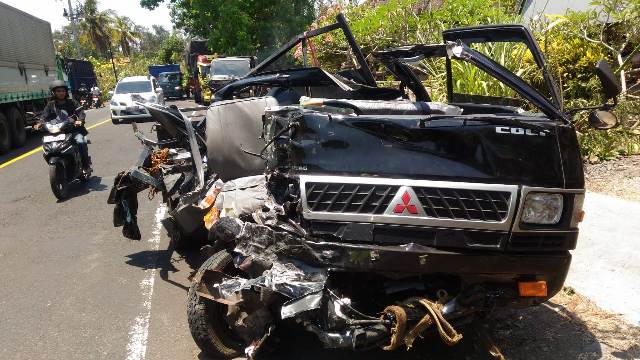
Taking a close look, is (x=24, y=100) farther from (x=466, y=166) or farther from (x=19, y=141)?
(x=466, y=166)

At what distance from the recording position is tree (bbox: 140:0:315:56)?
79.3ft

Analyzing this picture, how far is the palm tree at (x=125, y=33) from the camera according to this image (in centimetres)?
5994

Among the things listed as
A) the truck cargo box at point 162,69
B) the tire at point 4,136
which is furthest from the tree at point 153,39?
the tire at point 4,136

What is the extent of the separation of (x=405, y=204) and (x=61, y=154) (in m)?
6.92

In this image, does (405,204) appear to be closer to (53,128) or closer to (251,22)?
(53,128)

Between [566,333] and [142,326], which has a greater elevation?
[142,326]

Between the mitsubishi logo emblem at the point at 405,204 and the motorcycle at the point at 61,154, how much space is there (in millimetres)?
6618

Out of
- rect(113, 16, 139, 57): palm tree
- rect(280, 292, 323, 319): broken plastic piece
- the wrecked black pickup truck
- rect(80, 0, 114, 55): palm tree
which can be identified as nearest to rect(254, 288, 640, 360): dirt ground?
the wrecked black pickup truck

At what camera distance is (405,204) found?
2768 mm

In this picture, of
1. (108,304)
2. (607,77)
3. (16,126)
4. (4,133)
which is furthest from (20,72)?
(607,77)

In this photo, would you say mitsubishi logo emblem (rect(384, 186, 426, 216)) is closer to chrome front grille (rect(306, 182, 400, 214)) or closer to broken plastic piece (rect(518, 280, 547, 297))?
chrome front grille (rect(306, 182, 400, 214))

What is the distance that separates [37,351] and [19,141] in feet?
40.5

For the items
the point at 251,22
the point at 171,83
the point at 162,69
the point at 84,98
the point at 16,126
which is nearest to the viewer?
the point at 84,98

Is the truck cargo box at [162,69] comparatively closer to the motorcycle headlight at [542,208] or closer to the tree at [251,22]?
the tree at [251,22]
